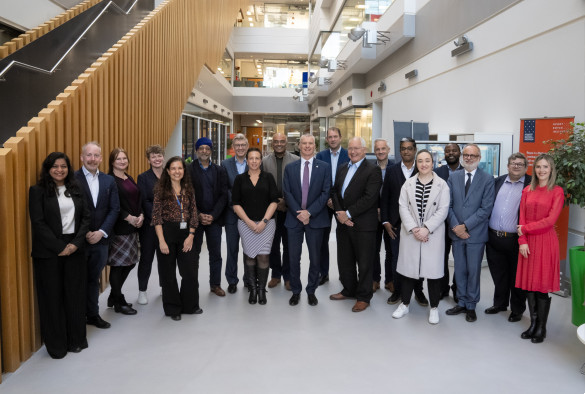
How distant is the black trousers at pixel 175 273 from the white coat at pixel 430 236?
208 centimetres

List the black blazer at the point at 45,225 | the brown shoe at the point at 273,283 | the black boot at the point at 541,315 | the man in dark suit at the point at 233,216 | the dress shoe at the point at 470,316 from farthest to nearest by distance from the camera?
the brown shoe at the point at 273,283, the man in dark suit at the point at 233,216, the dress shoe at the point at 470,316, the black boot at the point at 541,315, the black blazer at the point at 45,225

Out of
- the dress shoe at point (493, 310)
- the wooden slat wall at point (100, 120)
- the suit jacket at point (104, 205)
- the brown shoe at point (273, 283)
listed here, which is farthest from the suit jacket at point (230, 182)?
the dress shoe at point (493, 310)

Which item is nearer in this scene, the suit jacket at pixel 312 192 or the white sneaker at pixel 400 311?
the white sneaker at pixel 400 311

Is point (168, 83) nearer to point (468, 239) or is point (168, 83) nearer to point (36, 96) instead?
point (36, 96)

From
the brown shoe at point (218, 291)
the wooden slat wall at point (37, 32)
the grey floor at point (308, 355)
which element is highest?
the wooden slat wall at point (37, 32)

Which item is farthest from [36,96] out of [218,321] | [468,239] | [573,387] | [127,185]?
[573,387]

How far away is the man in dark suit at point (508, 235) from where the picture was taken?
4.28m

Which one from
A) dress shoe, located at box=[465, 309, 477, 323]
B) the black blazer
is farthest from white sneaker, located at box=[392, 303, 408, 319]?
the black blazer

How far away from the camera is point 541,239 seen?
394 cm

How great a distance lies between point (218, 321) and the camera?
14.1ft

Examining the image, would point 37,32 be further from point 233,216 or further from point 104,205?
point 233,216

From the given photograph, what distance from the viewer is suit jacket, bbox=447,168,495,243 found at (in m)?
4.35

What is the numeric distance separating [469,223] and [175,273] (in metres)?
2.90

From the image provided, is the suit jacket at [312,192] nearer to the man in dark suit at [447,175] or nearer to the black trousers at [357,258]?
the black trousers at [357,258]
